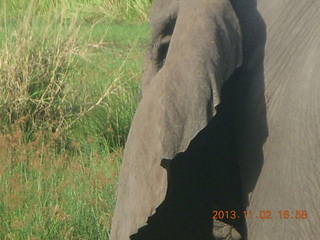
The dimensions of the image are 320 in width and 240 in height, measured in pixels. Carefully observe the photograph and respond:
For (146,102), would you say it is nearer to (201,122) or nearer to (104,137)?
(201,122)

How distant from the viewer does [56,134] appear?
18.2 ft

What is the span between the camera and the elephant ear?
1.52m

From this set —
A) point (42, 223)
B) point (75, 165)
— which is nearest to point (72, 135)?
point (75, 165)

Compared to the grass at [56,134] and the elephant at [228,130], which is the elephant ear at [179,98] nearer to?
the elephant at [228,130]

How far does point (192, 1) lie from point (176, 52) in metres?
0.13

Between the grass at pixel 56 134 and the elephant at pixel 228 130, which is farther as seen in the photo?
the grass at pixel 56 134

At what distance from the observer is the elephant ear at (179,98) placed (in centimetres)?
152

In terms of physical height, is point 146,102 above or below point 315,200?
above

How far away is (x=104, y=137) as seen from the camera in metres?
5.83
